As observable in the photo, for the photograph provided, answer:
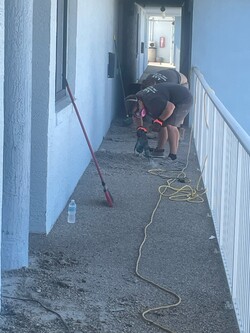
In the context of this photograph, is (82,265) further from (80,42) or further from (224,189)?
(80,42)

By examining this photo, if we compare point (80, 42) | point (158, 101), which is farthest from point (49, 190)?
point (158, 101)

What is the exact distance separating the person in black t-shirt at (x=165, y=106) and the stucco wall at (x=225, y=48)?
4.33m

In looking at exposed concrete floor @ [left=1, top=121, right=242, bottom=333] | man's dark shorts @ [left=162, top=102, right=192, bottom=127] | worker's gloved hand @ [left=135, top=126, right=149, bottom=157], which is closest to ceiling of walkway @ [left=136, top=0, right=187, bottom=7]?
man's dark shorts @ [left=162, top=102, right=192, bottom=127]

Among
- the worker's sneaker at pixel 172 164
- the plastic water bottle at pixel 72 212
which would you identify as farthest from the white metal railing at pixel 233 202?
the worker's sneaker at pixel 172 164

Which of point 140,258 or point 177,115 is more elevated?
point 177,115

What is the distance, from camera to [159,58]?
154 ft

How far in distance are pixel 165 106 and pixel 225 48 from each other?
202 inches

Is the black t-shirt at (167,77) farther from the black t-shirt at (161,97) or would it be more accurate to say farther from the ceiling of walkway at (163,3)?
the ceiling of walkway at (163,3)

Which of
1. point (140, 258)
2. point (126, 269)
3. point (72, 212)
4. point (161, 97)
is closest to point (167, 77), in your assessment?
point (161, 97)

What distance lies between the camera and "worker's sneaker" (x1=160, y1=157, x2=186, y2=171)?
1110 centimetres

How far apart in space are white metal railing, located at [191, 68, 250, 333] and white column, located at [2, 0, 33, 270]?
1.53 meters

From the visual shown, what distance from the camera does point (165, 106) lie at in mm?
11172

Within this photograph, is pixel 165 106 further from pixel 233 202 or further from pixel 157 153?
pixel 233 202

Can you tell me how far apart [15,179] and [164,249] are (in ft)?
5.80
